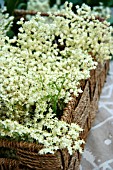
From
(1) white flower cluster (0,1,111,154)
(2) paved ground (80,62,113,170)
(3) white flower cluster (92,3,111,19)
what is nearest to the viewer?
(1) white flower cluster (0,1,111,154)

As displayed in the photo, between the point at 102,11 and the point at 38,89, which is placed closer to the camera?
the point at 38,89

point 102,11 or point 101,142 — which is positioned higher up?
point 102,11

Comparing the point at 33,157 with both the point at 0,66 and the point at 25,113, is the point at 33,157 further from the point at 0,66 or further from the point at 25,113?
the point at 0,66

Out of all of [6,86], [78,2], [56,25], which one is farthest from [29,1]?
[6,86]

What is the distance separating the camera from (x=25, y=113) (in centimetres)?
94

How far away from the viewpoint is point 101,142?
3.92ft

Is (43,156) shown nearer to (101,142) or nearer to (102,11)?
(101,142)

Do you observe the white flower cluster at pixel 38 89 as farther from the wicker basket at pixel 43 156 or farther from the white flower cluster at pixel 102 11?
the white flower cluster at pixel 102 11

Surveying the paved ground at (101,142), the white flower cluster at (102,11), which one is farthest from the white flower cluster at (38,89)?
the white flower cluster at (102,11)

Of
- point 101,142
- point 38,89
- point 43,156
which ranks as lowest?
point 101,142

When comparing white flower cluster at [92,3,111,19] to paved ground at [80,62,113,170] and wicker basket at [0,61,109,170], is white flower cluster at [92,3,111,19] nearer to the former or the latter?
paved ground at [80,62,113,170]

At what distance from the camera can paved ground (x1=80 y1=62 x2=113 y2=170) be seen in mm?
1132

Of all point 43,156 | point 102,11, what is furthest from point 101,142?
point 102,11

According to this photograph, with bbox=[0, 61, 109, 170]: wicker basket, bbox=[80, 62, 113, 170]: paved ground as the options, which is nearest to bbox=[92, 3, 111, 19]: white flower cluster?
bbox=[80, 62, 113, 170]: paved ground
